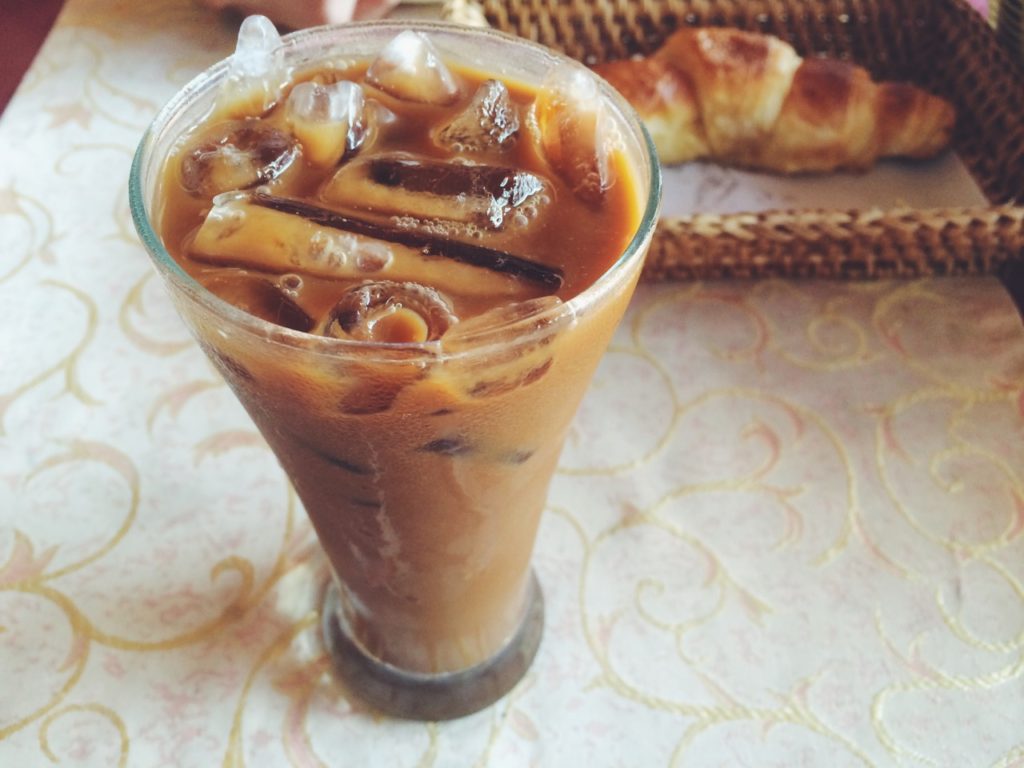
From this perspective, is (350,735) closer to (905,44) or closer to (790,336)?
(790,336)

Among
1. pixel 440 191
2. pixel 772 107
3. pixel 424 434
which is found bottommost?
pixel 772 107

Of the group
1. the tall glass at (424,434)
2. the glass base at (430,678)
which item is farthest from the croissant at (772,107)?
the glass base at (430,678)

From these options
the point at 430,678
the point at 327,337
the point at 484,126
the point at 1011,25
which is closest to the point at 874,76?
the point at 1011,25

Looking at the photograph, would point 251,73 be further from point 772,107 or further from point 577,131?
point 772,107

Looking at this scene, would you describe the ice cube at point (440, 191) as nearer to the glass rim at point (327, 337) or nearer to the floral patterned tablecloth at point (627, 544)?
the glass rim at point (327, 337)

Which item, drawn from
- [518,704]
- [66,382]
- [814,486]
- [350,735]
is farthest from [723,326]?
[66,382]

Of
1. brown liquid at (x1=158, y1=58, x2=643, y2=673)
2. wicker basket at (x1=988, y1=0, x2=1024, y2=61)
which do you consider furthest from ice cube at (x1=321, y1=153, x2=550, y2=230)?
wicker basket at (x1=988, y1=0, x2=1024, y2=61)

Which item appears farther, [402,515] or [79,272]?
[79,272]

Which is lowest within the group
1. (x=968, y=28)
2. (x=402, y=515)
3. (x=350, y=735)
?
(x=350, y=735)
